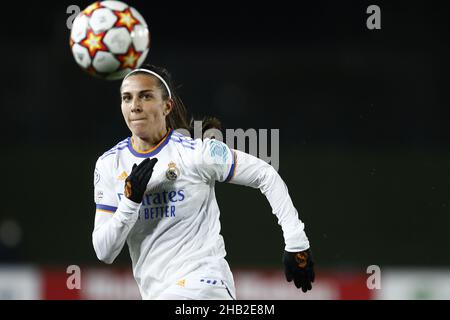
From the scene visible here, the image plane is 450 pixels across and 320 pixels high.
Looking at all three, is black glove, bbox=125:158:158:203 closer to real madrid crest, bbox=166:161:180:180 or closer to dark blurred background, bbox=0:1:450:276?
real madrid crest, bbox=166:161:180:180

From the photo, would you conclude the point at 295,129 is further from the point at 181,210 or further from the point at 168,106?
the point at 181,210

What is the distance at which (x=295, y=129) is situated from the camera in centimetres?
1141

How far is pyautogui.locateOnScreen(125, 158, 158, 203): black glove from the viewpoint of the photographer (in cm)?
449

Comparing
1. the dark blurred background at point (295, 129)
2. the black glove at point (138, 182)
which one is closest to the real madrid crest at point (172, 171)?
the black glove at point (138, 182)

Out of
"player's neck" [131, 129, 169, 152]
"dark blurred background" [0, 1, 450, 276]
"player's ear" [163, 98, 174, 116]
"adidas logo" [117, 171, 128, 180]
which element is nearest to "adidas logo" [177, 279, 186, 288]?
"adidas logo" [117, 171, 128, 180]

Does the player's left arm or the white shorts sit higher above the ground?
the player's left arm

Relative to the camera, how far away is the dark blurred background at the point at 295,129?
1059 cm

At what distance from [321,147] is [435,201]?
5.60 feet

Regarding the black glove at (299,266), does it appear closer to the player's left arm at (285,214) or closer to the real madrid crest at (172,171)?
the player's left arm at (285,214)

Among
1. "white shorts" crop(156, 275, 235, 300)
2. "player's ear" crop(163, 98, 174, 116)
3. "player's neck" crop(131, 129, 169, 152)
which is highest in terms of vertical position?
"player's ear" crop(163, 98, 174, 116)

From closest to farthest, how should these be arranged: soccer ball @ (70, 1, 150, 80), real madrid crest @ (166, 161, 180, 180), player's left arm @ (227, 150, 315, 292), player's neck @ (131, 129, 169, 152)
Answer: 1. player's left arm @ (227, 150, 315, 292)
2. real madrid crest @ (166, 161, 180, 180)
3. player's neck @ (131, 129, 169, 152)
4. soccer ball @ (70, 1, 150, 80)

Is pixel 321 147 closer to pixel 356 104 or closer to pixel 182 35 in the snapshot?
pixel 356 104

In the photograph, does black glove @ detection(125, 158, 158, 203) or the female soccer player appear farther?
the female soccer player

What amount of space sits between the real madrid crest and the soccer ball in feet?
2.34
